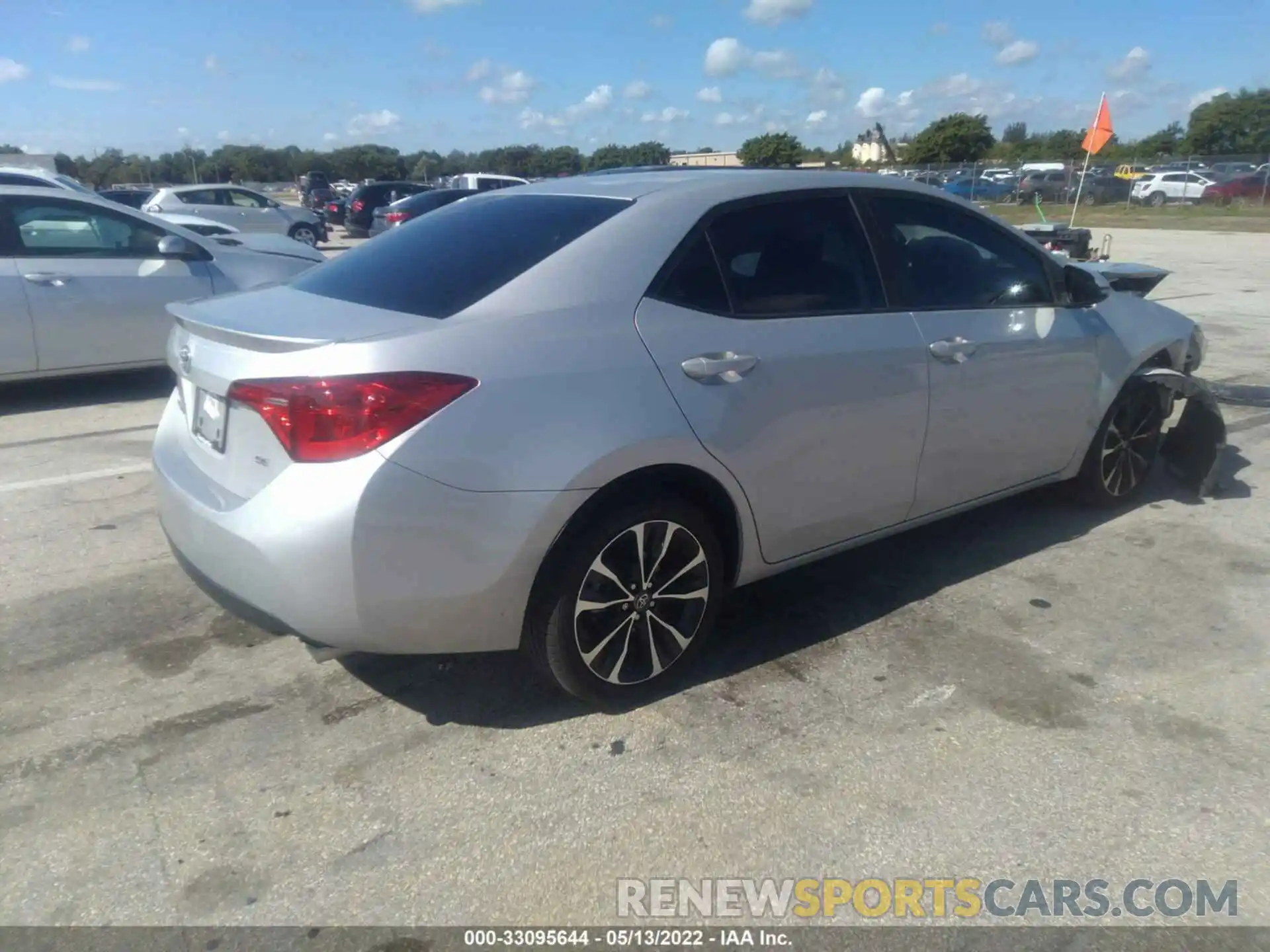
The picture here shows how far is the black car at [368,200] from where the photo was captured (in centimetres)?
2667

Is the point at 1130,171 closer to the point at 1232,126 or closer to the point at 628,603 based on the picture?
the point at 1232,126

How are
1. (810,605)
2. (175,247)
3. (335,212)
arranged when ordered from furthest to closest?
1. (335,212)
2. (175,247)
3. (810,605)

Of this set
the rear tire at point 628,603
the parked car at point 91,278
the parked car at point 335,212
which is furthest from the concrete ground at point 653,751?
the parked car at point 335,212

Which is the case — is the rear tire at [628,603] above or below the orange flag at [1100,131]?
below

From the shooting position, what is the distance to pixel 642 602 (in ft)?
10.7

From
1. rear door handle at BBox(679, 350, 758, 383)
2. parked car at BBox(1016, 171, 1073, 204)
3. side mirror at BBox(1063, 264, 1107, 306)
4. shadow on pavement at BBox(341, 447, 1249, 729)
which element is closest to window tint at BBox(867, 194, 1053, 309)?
side mirror at BBox(1063, 264, 1107, 306)

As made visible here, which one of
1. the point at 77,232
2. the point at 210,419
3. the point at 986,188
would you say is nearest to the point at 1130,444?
the point at 210,419

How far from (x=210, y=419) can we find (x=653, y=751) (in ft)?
5.61

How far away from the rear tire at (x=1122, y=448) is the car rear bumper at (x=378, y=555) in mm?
3182

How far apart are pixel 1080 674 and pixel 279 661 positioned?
2849mm

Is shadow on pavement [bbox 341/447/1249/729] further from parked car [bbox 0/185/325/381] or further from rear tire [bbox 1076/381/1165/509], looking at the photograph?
parked car [bbox 0/185/325/381]

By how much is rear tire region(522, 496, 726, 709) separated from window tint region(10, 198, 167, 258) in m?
6.16

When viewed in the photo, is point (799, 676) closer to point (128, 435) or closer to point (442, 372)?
point (442, 372)

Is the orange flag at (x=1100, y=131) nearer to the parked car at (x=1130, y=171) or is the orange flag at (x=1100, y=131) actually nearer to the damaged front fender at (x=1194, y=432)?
the damaged front fender at (x=1194, y=432)
